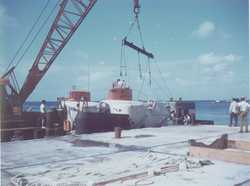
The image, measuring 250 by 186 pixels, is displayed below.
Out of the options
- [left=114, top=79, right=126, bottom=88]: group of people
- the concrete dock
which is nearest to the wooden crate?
the concrete dock

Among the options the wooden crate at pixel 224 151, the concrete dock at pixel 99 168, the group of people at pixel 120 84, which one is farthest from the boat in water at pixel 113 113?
the wooden crate at pixel 224 151

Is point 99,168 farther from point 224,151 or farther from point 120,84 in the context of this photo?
point 120,84

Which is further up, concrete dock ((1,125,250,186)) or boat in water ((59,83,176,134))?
boat in water ((59,83,176,134))

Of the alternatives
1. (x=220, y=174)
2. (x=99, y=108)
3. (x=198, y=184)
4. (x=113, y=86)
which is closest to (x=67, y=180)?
(x=198, y=184)

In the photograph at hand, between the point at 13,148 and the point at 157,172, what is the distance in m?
5.30

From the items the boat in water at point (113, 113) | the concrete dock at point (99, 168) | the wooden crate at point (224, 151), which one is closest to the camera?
the concrete dock at point (99, 168)

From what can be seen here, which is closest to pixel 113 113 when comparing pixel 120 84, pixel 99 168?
pixel 120 84

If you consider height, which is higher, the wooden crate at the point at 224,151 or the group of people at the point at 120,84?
the group of people at the point at 120,84

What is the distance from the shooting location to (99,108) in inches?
696

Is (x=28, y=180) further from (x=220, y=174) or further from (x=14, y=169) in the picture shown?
(x=220, y=174)

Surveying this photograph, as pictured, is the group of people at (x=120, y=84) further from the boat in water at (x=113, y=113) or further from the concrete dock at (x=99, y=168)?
the concrete dock at (x=99, y=168)

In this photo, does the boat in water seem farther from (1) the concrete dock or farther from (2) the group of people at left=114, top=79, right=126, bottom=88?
(1) the concrete dock

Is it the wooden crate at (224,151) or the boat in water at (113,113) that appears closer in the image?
the wooden crate at (224,151)

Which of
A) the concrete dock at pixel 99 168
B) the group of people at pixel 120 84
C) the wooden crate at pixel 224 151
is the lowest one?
the concrete dock at pixel 99 168
